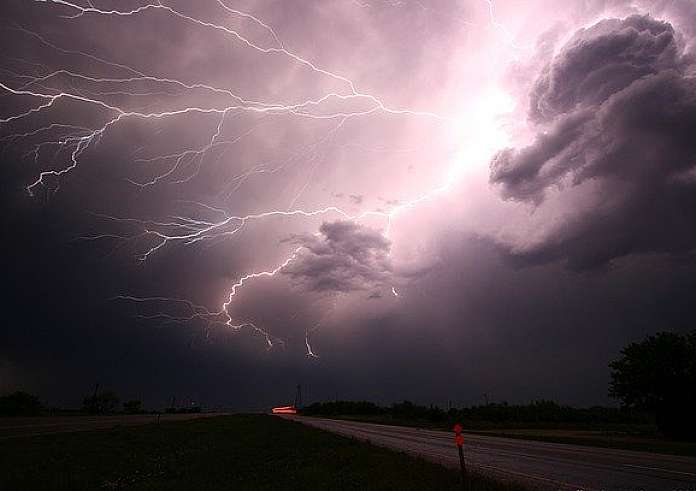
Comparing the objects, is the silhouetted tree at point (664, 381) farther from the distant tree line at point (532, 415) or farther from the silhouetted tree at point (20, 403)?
the silhouetted tree at point (20, 403)

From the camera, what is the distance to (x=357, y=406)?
14875 cm

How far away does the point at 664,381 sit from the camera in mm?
33562

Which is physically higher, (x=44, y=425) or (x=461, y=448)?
(x=461, y=448)

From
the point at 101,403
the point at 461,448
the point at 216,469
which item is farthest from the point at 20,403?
the point at 461,448

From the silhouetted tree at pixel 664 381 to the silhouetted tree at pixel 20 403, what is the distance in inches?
3384

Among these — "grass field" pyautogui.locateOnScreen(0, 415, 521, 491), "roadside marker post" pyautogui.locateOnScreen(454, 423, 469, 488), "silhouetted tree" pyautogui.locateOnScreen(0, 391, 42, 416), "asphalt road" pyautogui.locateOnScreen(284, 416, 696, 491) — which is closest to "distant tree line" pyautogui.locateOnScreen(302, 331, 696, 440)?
"asphalt road" pyautogui.locateOnScreen(284, 416, 696, 491)

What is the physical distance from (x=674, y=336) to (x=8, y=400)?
10046cm

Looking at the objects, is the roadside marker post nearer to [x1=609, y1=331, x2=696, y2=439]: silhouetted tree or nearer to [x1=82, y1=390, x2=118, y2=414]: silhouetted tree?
[x1=609, y1=331, x2=696, y2=439]: silhouetted tree

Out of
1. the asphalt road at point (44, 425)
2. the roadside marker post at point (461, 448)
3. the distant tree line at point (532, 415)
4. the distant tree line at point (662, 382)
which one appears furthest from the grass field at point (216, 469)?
the distant tree line at point (532, 415)

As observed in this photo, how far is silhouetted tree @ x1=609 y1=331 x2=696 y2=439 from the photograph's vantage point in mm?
31969

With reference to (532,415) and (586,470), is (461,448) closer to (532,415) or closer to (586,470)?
(586,470)

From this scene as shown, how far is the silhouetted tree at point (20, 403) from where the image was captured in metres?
74.9

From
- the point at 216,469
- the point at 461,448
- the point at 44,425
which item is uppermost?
the point at 461,448

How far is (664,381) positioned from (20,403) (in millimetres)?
97269
